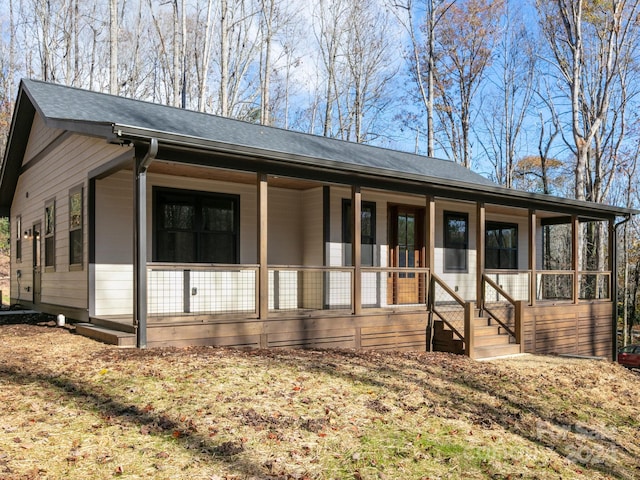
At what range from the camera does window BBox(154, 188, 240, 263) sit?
975 centimetres

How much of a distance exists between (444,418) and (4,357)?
16.8 feet

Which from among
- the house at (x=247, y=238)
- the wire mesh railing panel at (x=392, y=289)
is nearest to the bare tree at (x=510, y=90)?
the house at (x=247, y=238)

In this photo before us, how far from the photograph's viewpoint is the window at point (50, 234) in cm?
1110

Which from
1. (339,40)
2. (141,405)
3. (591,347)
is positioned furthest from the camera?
(339,40)

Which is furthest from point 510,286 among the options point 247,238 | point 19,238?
point 19,238

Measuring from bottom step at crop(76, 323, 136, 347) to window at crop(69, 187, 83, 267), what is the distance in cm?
159

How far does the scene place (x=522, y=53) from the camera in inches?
1174

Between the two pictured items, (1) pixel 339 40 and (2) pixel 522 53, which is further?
(2) pixel 522 53

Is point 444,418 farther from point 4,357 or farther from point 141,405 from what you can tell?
point 4,357

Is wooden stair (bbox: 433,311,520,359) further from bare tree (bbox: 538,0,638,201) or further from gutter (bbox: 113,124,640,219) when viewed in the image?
bare tree (bbox: 538,0,638,201)

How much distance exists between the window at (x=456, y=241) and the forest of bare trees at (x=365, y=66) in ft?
34.5

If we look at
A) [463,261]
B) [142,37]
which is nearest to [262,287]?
[463,261]

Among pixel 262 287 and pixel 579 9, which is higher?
pixel 579 9

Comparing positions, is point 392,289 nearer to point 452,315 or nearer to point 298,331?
point 452,315
